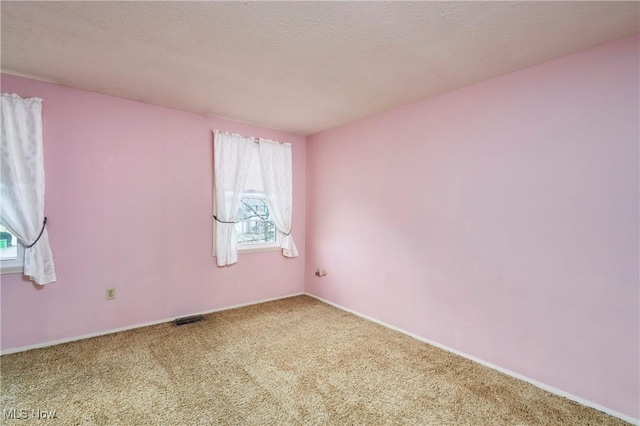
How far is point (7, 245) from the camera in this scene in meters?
2.56

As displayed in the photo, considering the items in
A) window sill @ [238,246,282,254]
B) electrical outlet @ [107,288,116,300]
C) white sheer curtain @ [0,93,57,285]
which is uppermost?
white sheer curtain @ [0,93,57,285]

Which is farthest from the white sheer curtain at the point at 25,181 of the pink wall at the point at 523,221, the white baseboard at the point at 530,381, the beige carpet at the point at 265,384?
the white baseboard at the point at 530,381

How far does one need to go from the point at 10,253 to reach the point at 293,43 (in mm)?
2909

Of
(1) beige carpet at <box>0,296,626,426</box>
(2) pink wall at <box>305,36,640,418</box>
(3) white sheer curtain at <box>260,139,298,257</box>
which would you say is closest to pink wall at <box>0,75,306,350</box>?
(1) beige carpet at <box>0,296,626,426</box>

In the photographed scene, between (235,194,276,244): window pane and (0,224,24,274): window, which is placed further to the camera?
(235,194,276,244): window pane

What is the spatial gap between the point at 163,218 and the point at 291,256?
1.71 m

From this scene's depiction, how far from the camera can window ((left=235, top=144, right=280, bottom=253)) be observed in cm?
386

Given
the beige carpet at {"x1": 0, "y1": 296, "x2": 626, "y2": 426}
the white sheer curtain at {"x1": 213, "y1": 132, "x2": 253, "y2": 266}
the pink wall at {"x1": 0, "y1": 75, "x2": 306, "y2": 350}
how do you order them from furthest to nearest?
the white sheer curtain at {"x1": 213, "y1": 132, "x2": 253, "y2": 266} < the pink wall at {"x1": 0, "y1": 75, "x2": 306, "y2": 350} < the beige carpet at {"x1": 0, "y1": 296, "x2": 626, "y2": 426}

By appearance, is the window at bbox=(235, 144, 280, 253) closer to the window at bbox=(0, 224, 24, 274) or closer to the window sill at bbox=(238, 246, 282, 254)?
the window sill at bbox=(238, 246, 282, 254)

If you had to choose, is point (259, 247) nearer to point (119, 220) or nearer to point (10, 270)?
point (119, 220)

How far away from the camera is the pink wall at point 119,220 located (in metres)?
2.66

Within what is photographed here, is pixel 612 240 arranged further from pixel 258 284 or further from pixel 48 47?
pixel 48 47

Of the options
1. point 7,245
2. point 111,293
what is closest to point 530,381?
point 111,293

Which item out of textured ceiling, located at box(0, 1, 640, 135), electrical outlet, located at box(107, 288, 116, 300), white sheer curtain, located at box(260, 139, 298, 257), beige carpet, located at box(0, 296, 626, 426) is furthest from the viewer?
white sheer curtain, located at box(260, 139, 298, 257)
